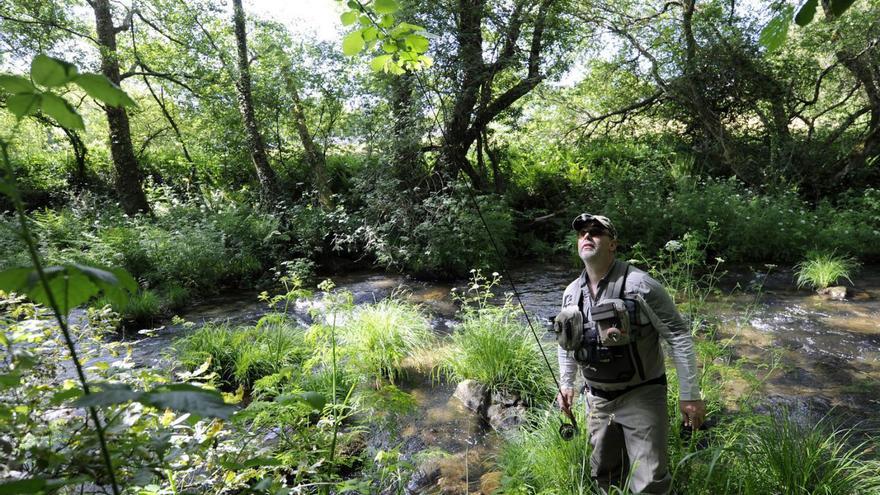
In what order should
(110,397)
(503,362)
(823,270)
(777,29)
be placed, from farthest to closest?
(823,270) → (503,362) → (777,29) → (110,397)

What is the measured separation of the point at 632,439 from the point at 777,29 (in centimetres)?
237

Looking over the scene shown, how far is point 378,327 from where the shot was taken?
5465mm

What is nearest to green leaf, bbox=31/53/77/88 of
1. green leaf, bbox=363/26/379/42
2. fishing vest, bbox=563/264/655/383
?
green leaf, bbox=363/26/379/42

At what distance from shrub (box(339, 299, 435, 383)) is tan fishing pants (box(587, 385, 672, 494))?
267 centimetres

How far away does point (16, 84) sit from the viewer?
809 mm

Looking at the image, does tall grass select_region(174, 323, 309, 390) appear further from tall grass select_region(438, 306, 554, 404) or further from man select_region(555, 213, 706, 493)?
man select_region(555, 213, 706, 493)

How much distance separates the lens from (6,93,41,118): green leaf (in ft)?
2.61

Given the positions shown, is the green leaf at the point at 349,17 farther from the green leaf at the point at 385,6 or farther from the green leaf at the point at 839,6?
the green leaf at the point at 839,6

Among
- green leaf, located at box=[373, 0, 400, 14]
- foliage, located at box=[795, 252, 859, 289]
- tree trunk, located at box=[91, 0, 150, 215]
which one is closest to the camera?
green leaf, located at box=[373, 0, 400, 14]

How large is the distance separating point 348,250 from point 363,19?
30.5ft

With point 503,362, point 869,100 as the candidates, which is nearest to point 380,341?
point 503,362

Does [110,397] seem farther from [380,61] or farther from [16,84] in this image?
[380,61]

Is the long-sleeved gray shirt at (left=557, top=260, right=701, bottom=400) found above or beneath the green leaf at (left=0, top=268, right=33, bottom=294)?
beneath

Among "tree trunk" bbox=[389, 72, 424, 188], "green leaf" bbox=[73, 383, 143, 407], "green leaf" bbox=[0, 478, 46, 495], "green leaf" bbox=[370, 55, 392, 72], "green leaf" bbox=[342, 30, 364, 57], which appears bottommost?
"green leaf" bbox=[0, 478, 46, 495]
